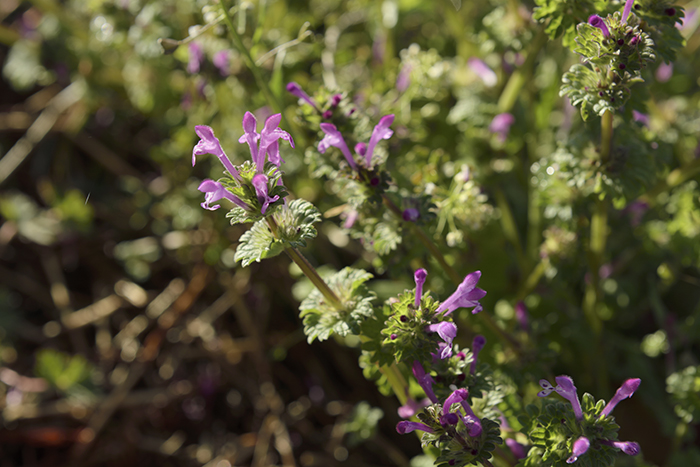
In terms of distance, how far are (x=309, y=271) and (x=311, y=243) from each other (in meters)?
1.37

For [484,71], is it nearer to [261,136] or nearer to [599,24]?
[599,24]

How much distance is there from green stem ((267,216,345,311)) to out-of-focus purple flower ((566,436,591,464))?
0.58m

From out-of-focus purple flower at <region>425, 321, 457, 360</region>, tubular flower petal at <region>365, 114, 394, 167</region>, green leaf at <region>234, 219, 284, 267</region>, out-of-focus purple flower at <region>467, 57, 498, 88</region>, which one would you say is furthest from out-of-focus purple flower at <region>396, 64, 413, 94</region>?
out-of-focus purple flower at <region>425, 321, 457, 360</region>

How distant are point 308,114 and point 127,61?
2199 millimetres

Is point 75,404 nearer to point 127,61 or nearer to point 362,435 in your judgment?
point 362,435

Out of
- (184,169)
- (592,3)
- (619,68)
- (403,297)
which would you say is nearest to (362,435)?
(403,297)

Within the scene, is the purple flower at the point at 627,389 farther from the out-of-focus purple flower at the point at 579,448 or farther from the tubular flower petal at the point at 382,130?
the tubular flower petal at the point at 382,130

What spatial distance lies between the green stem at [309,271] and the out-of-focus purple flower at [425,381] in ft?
0.77

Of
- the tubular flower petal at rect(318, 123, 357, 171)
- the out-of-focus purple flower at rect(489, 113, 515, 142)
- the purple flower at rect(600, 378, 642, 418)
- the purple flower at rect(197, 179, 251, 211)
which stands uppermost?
the purple flower at rect(197, 179, 251, 211)

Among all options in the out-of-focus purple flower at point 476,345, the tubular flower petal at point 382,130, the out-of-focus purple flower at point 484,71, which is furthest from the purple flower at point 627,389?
the out-of-focus purple flower at point 484,71

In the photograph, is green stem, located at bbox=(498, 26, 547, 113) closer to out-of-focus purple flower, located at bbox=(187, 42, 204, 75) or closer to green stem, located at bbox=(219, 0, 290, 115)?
green stem, located at bbox=(219, 0, 290, 115)

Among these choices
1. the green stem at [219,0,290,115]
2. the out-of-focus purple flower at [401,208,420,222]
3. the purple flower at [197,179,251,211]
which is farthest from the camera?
the green stem at [219,0,290,115]

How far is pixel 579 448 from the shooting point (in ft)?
3.62

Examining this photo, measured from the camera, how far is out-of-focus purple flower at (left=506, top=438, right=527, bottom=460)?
4.76 ft
